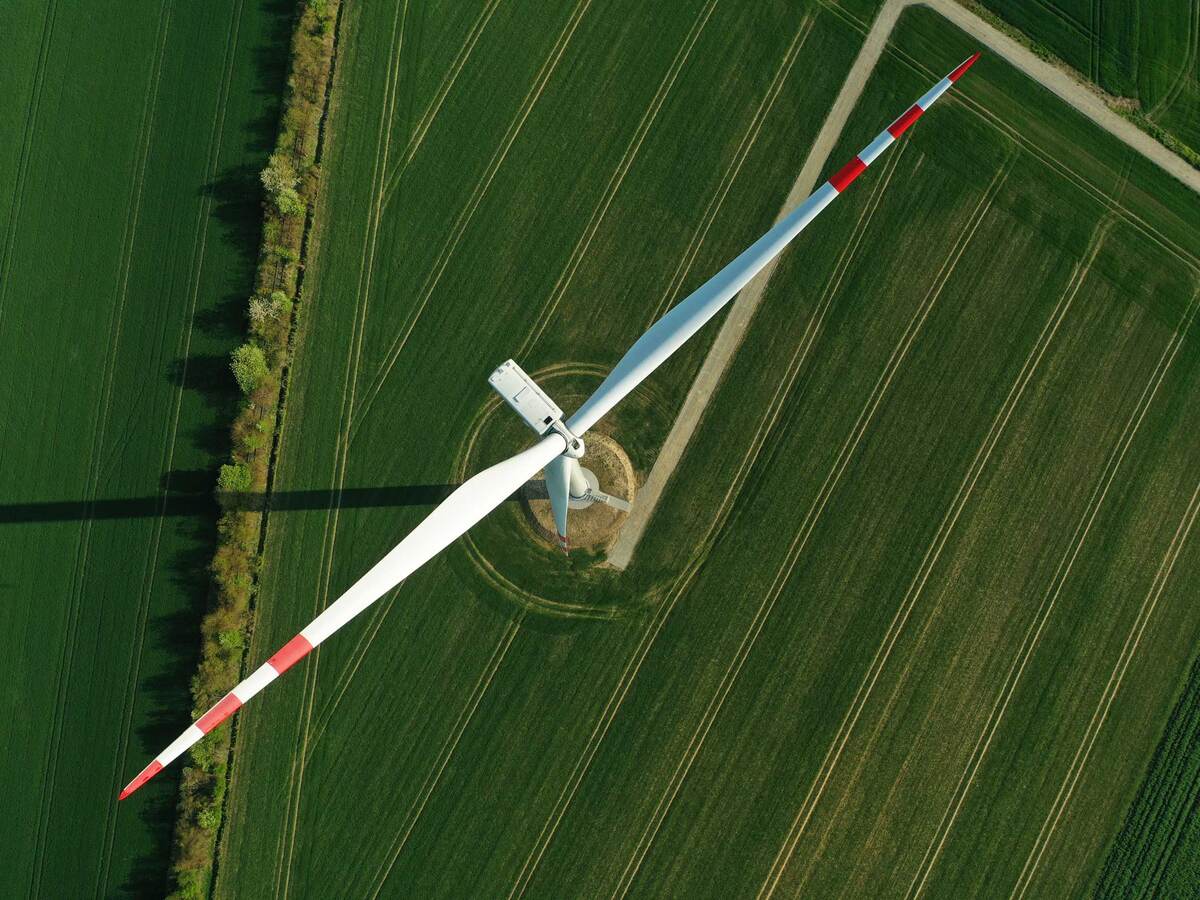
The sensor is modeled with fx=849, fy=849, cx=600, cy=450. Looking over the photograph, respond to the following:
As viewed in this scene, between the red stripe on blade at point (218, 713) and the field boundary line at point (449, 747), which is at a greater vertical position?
the field boundary line at point (449, 747)

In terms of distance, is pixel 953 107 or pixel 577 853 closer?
pixel 577 853

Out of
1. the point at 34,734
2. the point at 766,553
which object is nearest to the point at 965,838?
the point at 766,553

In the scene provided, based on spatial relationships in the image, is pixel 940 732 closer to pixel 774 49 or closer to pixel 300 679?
pixel 300 679

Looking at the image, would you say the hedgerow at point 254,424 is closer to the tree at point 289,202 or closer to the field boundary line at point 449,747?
the tree at point 289,202

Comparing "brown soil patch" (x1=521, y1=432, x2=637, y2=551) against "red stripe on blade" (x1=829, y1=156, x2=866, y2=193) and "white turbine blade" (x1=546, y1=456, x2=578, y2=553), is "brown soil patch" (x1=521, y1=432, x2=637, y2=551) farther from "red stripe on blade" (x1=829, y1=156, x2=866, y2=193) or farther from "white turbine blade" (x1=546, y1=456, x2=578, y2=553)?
"red stripe on blade" (x1=829, y1=156, x2=866, y2=193)

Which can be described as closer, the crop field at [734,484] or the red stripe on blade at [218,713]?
the red stripe on blade at [218,713]

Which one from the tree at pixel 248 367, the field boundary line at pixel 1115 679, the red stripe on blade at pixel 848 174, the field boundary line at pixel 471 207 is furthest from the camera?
the field boundary line at pixel 471 207

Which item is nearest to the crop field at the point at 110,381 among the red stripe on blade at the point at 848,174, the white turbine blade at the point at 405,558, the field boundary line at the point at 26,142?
the field boundary line at the point at 26,142
